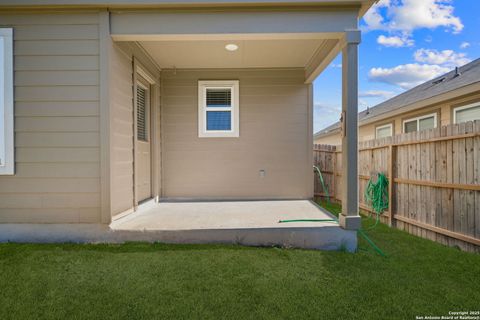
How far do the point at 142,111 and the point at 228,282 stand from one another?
11.6 ft

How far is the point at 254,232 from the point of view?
3420mm

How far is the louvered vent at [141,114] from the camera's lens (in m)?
4.77

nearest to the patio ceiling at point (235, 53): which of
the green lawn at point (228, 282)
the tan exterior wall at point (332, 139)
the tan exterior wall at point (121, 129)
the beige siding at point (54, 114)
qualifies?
the tan exterior wall at point (121, 129)

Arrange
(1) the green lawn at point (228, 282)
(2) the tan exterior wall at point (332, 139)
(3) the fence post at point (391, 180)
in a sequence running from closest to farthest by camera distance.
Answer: (1) the green lawn at point (228, 282) → (3) the fence post at point (391, 180) → (2) the tan exterior wall at point (332, 139)

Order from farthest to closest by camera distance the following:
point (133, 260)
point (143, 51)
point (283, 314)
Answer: point (143, 51)
point (133, 260)
point (283, 314)

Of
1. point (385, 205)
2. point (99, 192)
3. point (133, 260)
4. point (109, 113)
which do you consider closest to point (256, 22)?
point (109, 113)

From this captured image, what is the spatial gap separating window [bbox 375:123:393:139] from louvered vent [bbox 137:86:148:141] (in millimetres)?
7266

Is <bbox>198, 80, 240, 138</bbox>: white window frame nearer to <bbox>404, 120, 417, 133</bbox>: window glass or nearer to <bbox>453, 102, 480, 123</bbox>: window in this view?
<bbox>453, 102, 480, 123</bbox>: window

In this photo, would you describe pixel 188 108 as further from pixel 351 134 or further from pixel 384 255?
pixel 384 255

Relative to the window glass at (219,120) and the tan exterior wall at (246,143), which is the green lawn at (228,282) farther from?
the window glass at (219,120)

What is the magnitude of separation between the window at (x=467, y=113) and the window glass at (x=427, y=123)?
0.77m

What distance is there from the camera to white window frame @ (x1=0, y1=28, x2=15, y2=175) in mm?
3363

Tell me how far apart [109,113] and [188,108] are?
7.53 feet

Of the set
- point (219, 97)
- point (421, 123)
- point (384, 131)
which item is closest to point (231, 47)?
point (219, 97)
